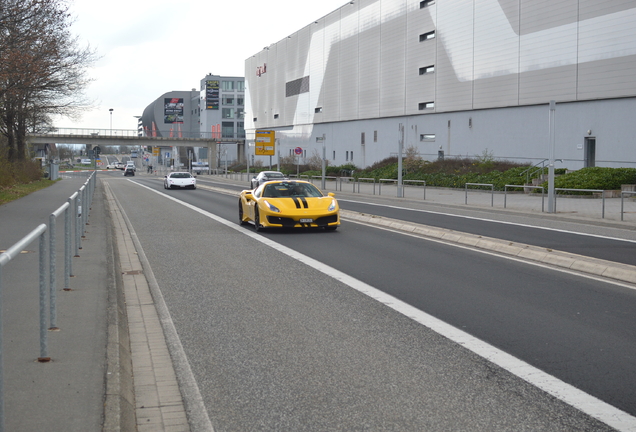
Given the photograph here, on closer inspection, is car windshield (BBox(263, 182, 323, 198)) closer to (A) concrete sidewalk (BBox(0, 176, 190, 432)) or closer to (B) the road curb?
(B) the road curb

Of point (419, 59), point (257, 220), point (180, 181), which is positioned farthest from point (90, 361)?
point (419, 59)

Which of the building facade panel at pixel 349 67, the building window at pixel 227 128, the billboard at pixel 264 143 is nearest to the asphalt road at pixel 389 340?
the building facade panel at pixel 349 67

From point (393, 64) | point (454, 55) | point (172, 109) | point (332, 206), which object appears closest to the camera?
point (332, 206)

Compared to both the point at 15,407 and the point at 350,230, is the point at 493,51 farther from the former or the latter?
the point at 15,407

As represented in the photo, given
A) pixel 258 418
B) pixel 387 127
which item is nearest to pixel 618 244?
pixel 258 418

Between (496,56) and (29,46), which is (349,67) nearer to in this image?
(496,56)

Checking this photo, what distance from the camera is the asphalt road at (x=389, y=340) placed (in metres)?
4.78

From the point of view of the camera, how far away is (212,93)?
15250cm

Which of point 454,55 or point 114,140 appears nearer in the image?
point 454,55

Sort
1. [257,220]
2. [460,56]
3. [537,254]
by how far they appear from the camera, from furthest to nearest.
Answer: [460,56] → [257,220] → [537,254]

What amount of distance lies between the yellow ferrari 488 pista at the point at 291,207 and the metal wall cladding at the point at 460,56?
2650 centimetres

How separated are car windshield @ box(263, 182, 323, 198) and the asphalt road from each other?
17.1 ft

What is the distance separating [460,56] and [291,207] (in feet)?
126

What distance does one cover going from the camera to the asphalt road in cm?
478
